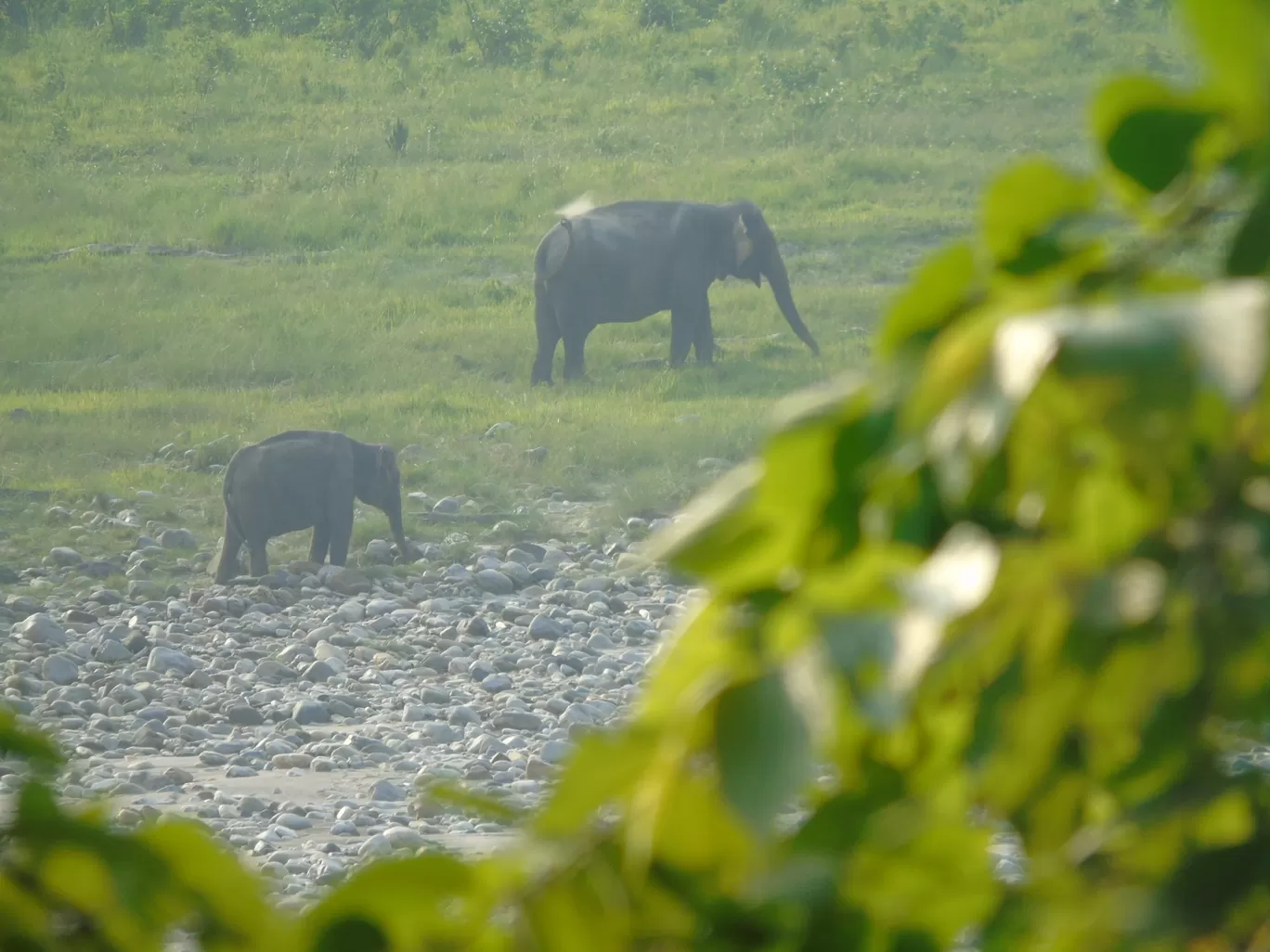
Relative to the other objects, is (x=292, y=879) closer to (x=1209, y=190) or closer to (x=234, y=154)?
(x=1209, y=190)

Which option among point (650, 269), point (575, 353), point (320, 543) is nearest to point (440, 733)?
point (320, 543)

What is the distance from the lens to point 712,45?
15.9m

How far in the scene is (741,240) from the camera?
1044 cm

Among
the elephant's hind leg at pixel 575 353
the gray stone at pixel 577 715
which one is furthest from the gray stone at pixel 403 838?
the elephant's hind leg at pixel 575 353

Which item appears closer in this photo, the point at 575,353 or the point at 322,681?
the point at 322,681

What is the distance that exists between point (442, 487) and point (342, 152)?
6.71 meters

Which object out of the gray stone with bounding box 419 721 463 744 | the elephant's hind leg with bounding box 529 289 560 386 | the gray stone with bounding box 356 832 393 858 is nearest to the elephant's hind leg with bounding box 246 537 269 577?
the gray stone with bounding box 419 721 463 744

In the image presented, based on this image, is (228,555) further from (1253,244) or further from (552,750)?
(1253,244)

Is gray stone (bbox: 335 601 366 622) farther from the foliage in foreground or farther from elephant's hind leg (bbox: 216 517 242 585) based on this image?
the foliage in foreground

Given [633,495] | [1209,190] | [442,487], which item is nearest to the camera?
[1209,190]

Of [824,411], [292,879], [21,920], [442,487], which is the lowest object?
[442,487]

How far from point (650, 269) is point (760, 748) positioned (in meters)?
10.4

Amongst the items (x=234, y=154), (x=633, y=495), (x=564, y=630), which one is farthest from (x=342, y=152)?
(x=564, y=630)

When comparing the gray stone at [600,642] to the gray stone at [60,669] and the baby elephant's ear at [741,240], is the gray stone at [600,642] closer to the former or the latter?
the gray stone at [60,669]
